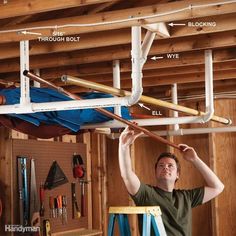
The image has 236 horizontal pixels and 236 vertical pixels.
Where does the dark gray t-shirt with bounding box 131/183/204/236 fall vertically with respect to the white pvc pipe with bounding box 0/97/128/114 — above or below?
below

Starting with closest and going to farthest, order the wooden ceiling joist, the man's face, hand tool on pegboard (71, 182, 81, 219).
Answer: the wooden ceiling joist, the man's face, hand tool on pegboard (71, 182, 81, 219)

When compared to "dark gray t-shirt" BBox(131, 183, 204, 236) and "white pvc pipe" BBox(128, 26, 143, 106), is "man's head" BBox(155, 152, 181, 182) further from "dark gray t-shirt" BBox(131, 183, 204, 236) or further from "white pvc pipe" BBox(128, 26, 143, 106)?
"white pvc pipe" BBox(128, 26, 143, 106)

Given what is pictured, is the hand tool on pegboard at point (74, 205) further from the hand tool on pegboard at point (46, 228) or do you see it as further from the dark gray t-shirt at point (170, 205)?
the dark gray t-shirt at point (170, 205)

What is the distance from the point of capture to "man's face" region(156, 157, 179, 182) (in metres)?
3.64

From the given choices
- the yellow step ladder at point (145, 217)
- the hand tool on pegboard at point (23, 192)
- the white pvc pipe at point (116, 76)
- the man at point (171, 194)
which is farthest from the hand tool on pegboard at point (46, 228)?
the yellow step ladder at point (145, 217)

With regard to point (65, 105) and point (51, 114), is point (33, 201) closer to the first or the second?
point (51, 114)

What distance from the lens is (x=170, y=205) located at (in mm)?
3611

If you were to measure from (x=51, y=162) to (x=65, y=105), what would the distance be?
272cm

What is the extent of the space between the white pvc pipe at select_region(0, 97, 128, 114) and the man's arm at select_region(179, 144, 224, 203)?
36.3 inches

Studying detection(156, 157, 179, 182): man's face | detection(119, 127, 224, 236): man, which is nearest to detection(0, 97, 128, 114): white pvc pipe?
detection(119, 127, 224, 236): man

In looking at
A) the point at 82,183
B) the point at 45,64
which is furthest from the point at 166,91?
the point at 45,64

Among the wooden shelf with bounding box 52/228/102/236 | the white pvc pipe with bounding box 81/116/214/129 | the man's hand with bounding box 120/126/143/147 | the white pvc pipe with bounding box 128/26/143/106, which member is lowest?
the wooden shelf with bounding box 52/228/102/236

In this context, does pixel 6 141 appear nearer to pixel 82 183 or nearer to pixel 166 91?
pixel 82 183

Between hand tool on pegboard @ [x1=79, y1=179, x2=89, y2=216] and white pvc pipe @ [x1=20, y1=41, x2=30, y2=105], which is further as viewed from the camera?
hand tool on pegboard @ [x1=79, y1=179, x2=89, y2=216]
